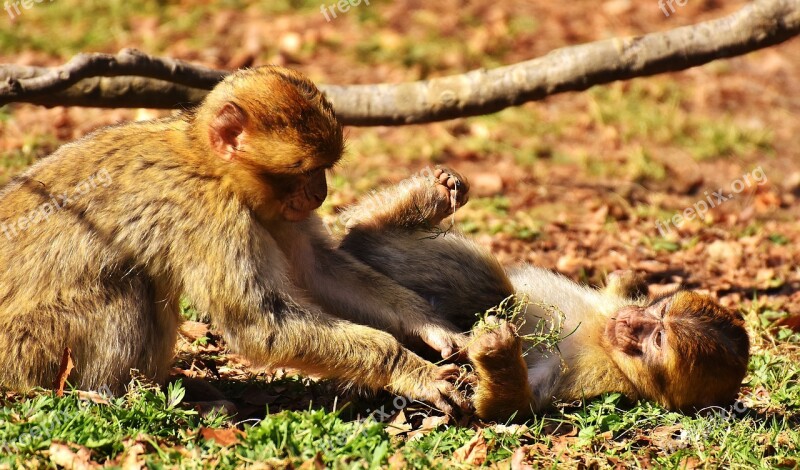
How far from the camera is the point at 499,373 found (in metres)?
4.87

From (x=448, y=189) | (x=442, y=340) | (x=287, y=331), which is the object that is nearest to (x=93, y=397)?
(x=287, y=331)

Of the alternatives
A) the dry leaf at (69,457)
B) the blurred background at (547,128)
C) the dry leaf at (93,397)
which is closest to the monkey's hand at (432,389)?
the dry leaf at (93,397)

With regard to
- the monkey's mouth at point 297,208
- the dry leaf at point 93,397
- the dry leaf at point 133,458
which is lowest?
the dry leaf at point 133,458

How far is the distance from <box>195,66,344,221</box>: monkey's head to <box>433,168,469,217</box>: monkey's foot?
4.01ft

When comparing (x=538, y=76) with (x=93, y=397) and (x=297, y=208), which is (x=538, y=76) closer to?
(x=297, y=208)

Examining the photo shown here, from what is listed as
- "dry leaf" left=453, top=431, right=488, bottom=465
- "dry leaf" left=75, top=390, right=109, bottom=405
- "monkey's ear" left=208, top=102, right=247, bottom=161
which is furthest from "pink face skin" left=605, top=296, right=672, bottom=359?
"dry leaf" left=75, top=390, right=109, bottom=405

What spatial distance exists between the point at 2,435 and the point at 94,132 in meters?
1.86

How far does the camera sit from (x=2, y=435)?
419 centimetres

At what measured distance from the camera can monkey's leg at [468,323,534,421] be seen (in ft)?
15.8

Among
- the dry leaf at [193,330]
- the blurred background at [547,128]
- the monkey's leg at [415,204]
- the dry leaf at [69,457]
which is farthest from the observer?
the blurred background at [547,128]

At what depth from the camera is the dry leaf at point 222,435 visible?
4.36m

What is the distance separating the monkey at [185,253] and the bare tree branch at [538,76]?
1.66 m

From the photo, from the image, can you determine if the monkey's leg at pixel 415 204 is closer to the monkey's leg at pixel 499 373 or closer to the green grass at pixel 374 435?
the green grass at pixel 374 435

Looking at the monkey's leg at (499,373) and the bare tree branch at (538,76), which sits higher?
the bare tree branch at (538,76)
